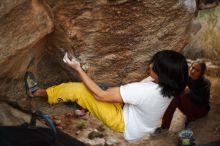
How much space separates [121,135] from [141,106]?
1.29m

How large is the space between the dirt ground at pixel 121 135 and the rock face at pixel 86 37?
1.52 ft

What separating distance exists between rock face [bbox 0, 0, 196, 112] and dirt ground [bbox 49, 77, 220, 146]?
46 cm

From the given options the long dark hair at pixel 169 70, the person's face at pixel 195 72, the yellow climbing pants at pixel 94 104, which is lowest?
the person's face at pixel 195 72

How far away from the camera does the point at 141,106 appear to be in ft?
14.1

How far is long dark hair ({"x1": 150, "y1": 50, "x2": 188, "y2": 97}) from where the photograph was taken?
415 centimetres

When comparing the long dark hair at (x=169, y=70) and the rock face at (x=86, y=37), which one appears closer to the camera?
the long dark hair at (x=169, y=70)

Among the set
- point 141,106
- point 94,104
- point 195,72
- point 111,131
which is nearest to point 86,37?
point 94,104

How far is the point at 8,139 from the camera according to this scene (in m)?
3.43

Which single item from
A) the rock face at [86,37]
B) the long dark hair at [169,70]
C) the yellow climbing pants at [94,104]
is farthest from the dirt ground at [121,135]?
the long dark hair at [169,70]

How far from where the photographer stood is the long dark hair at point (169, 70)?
163 inches

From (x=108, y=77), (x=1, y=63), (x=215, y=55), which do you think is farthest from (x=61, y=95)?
(x=215, y=55)

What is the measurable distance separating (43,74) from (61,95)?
0.78 meters

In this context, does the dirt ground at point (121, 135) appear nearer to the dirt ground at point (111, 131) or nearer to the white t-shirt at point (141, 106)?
the dirt ground at point (111, 131)

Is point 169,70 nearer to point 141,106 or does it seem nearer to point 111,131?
point 141,106
